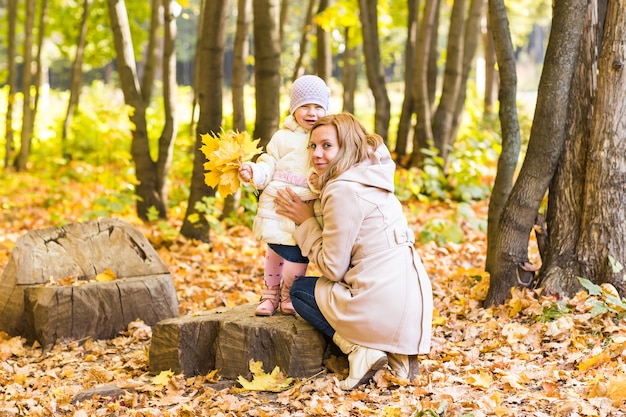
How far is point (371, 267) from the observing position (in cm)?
386

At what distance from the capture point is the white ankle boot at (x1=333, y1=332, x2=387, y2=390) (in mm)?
3857

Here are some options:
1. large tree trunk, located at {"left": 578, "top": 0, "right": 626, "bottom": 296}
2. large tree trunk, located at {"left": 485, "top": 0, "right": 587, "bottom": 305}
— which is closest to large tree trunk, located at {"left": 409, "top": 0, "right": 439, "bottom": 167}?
large tree trunk, located at {"left": 485, "top": 0, "right": 587, "bottom": 305}

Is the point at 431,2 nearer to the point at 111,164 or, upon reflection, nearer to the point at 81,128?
the point at 111,164

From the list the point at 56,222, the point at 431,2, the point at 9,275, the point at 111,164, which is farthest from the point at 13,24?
the point at 9,275

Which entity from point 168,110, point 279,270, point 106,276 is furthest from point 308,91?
point 168,110

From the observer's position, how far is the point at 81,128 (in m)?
17.4

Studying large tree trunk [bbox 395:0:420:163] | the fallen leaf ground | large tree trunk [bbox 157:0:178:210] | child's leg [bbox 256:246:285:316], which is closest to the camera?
the fallen leaf ground

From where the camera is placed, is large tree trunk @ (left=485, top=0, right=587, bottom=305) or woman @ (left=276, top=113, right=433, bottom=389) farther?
large tree trunk @ (left=485, top=0, right=587, bottom=305)

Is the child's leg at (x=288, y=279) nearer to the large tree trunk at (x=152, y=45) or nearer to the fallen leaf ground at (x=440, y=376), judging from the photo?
the fallen leaf ground at (x=440, y=376)

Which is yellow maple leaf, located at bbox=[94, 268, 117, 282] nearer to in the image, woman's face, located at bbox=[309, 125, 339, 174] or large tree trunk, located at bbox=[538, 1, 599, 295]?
woman's face, located at bbox=[309, 125, 339, 174]

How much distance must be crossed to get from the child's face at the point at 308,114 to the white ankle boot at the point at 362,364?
49.2 inches

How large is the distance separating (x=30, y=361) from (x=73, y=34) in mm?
14081

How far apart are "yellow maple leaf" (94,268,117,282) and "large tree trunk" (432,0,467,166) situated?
20.5 ft

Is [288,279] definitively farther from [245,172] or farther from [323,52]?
[323,52]
